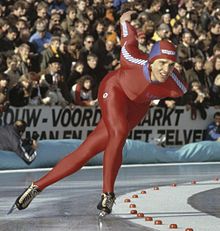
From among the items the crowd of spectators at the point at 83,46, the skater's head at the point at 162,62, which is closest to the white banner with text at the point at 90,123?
the crowd of spectators at the point at 83,46

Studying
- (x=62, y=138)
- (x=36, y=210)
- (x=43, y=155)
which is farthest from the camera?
(x=62, y=138)

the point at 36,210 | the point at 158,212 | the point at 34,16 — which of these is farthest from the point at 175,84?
the point at 34,16

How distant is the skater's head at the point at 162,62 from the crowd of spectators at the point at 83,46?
18.8ft

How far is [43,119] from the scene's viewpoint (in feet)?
49.8

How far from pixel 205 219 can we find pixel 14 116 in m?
6.59

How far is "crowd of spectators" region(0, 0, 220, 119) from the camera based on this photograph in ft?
49.9

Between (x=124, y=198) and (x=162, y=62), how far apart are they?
7.58ft

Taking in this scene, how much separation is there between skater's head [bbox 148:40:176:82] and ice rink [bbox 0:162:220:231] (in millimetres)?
1358

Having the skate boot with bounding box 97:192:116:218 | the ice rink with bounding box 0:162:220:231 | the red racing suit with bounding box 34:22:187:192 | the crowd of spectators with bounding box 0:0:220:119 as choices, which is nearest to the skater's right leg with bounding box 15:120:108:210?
the red racing suit with bounding box 34:22:187:192

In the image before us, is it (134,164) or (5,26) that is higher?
(5,26)

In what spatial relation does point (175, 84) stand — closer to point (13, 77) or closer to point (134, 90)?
point (134, 90)

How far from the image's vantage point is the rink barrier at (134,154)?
14406mm

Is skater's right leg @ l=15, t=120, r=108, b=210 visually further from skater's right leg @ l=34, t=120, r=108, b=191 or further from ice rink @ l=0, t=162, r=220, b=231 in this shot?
ice rink @ l=0, t=162, r=220, b=231

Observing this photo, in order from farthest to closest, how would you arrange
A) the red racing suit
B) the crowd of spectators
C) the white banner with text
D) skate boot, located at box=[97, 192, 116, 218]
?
the crowd of spectators < the white banner with text < the red racing suit < skate boot, located at box=[97, 192, 116, 218]
